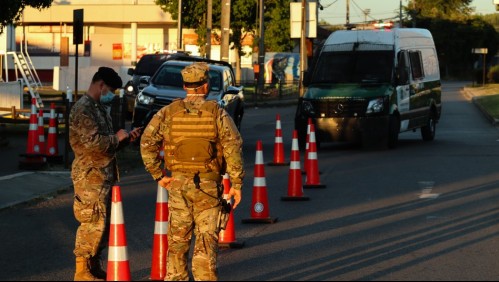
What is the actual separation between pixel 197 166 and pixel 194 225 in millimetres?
462

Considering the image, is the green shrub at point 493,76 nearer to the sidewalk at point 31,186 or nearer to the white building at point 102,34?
the white building at point 102,34

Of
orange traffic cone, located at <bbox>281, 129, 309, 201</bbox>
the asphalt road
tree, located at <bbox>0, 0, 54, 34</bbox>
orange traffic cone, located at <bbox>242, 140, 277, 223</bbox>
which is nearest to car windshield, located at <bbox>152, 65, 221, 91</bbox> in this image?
tree, located at <bbox>0, 0, 54, 34</bbox>

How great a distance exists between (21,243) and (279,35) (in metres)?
60.3

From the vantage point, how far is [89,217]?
29.5ft

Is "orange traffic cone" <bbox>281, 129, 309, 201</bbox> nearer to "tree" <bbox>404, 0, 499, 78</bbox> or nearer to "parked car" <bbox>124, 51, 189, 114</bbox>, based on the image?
"parked car" <bbox>124, 51, 189, 114</bbox>

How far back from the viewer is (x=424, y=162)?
2061 cm

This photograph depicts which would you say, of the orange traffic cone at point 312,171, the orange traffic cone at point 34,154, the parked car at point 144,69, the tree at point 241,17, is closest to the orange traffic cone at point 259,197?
the orange traffic cone at point 312,171

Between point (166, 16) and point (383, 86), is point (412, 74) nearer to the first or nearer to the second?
point (383, 86)

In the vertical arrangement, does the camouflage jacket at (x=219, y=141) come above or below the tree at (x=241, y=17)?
below

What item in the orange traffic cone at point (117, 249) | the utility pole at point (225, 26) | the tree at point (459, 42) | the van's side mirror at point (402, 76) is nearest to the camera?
the orange traffic cone at point (117, 249)

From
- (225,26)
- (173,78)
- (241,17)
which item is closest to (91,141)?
(173,78)

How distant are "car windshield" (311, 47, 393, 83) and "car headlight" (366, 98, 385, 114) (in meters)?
0.86

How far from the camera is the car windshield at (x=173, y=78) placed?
2432cm

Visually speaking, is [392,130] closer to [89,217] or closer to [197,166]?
[89,217]
